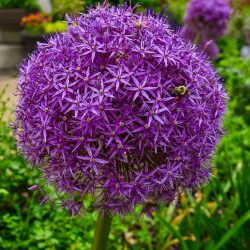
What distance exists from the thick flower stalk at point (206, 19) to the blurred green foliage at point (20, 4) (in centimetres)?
402

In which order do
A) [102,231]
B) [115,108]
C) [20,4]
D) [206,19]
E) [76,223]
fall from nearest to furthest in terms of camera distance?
[115,108], [102,231], [76,223], [206,19], [20,4]

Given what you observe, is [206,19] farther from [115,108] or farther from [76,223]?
[115,108]

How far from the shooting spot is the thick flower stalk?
431 cm

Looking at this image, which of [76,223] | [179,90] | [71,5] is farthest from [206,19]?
[179,90]

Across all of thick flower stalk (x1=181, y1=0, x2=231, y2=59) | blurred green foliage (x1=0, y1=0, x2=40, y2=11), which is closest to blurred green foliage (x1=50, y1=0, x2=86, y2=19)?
thick flower stalk (x1=181, y1=0, x2=231, y2=59)

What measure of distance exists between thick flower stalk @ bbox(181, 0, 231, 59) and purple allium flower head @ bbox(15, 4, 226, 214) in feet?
10.4

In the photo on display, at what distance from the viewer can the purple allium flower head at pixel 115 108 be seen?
110 centimetres

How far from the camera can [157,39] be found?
1.18 m

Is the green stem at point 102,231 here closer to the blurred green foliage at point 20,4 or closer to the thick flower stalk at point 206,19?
the thick flower stalk at point 206,19

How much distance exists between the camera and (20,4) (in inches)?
312

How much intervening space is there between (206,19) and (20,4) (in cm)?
455

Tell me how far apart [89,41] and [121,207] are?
1.43 ft

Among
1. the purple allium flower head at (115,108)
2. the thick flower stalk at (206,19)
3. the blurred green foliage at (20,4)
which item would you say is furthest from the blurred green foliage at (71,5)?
Result: the blurred green foliage at (20,4)

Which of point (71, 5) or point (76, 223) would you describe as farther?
point (76, 223)
